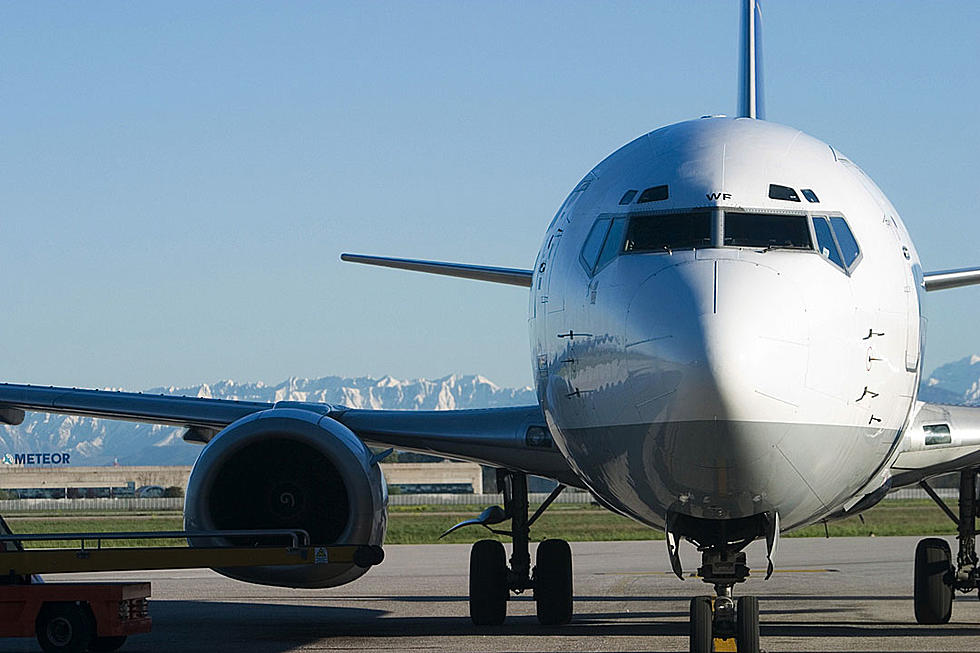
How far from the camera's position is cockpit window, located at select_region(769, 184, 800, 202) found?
29.8 feet

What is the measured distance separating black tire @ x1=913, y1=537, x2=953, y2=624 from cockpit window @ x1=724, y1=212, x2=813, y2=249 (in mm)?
7006

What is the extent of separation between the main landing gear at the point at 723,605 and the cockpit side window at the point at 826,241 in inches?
65.5

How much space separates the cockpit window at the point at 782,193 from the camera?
909 centimetres

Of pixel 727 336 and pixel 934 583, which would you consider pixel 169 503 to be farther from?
pixel 727 336

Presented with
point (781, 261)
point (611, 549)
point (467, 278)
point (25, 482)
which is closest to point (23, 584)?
point (467, 278)

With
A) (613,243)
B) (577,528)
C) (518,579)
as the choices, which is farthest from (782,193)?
(577,528)

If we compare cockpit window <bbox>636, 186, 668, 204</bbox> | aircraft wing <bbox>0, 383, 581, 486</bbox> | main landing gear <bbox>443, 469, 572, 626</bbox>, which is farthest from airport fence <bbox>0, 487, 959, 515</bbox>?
cockpit window <bbox>636, 186, 668, 204</bbox>

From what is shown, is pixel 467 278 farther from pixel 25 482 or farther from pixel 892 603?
pixel 25 482

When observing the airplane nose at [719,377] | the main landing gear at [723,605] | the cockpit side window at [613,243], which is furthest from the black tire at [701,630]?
the cockpit side window at [613,243]

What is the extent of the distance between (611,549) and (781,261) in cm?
2481

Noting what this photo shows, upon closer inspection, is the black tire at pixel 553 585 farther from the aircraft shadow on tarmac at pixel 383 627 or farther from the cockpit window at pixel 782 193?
the cockpit window at pixel 782 193

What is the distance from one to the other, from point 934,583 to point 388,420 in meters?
5.81

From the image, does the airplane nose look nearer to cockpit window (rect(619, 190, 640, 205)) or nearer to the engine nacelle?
cockpit window (rect(619, 190, 640, 205))

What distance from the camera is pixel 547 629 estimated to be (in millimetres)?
14320
